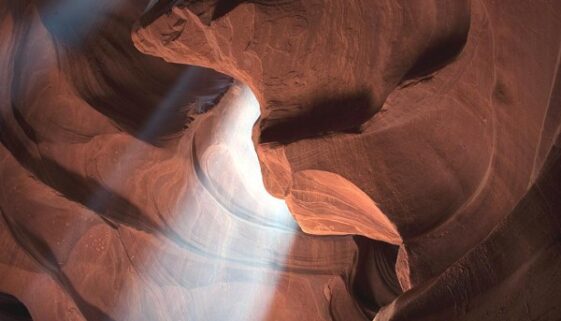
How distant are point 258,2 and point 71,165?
1.70 metres

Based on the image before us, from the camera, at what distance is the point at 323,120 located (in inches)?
97.7

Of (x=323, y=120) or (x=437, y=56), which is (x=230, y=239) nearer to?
(x=323, y=120)

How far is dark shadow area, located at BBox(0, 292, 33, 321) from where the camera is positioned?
161 inches

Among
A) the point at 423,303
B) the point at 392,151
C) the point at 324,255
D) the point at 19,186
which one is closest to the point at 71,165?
the point at 19,186

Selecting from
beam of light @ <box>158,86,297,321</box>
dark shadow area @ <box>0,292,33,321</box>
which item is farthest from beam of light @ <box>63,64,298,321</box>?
dark shadow area @ <box>0,292,33,321</box>

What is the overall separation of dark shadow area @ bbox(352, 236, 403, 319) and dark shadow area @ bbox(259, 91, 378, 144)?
1269 mm

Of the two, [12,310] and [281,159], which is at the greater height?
[281,159]

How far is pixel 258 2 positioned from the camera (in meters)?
2.32

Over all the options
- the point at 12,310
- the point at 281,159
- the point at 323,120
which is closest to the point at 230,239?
the point at 281,159

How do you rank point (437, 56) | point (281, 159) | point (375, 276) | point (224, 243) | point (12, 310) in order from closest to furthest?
point (437, 56), point (281, 159), point (375, 276), point (224, 243), point (12, 310)

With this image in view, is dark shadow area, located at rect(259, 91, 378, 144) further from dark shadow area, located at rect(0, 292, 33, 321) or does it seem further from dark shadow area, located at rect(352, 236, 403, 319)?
dark shadow area, located at rect(0, 292, 33, 321)

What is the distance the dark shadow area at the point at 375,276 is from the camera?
344cm

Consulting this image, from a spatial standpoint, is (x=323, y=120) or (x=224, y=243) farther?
(x=224, y=243)

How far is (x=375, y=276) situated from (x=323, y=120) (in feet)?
4.42
